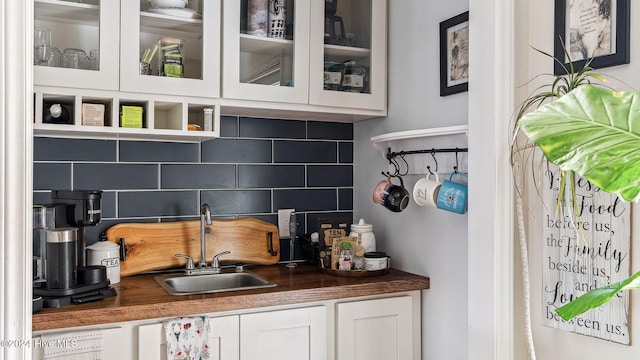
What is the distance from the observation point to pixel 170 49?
2.08 m

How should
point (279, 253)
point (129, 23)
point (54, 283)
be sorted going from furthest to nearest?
point (279, 253) < point (129, 23) < point (54, 283)

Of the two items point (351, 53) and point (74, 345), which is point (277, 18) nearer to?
point (351, 53)

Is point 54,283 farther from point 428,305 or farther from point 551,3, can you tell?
point 551,3

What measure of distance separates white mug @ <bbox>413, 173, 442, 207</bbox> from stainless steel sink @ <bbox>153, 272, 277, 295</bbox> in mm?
663

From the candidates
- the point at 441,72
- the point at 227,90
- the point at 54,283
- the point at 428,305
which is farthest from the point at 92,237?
the point at 441,72

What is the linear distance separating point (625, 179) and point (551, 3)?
908 mm

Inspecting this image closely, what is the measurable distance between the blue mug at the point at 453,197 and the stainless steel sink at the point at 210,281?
73cm

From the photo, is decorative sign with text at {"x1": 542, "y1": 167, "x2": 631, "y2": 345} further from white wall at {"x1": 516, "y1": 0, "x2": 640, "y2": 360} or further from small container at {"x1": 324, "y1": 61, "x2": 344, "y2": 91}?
small container at {"x1": 324, "y1": 61, "x2": 344, "y2": 91}

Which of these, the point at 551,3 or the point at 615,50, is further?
the point at 551,3

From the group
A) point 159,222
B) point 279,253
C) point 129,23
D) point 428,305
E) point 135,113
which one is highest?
point 129,23

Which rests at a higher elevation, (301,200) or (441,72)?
(441,72)

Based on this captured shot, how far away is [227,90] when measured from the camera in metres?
2.15

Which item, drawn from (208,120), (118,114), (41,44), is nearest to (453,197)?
(208,120)

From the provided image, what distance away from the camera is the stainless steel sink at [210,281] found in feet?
7.18
